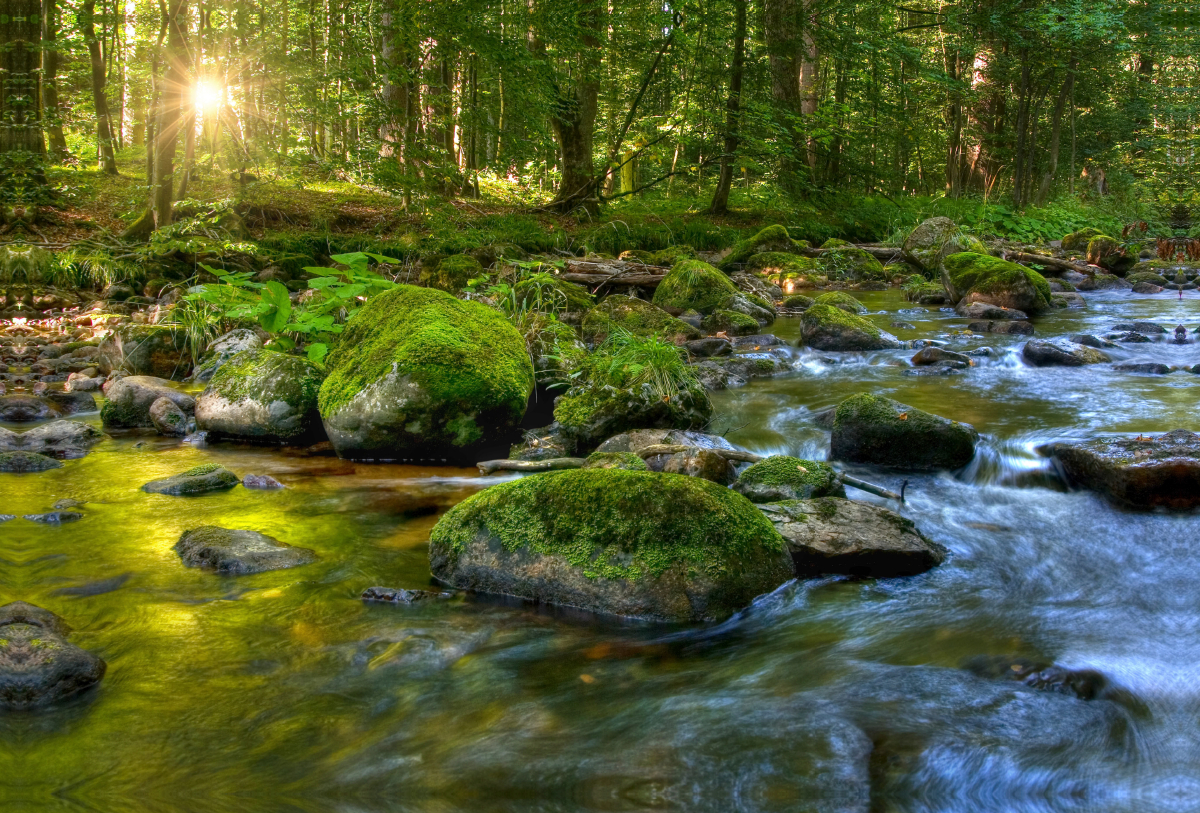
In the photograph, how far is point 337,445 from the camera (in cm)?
568

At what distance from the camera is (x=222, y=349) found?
26.1 feet

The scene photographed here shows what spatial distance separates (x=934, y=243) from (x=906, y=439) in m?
11.7

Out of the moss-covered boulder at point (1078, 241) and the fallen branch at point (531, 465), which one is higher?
the moss-covered boulder at point (1078, 241)

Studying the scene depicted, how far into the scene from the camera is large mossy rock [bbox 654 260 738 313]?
11031mm

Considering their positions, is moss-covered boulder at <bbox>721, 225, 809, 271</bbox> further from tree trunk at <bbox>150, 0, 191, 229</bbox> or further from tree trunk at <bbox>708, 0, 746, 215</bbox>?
tree trunk at <bbox>150, 0, 191, 229</bbox>

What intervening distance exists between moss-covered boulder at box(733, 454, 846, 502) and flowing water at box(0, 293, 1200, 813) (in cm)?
51

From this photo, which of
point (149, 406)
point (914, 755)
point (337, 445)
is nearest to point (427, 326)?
point (337, 445)

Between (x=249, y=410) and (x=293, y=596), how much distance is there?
2959 millimetres

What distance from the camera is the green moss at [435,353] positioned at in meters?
5.54

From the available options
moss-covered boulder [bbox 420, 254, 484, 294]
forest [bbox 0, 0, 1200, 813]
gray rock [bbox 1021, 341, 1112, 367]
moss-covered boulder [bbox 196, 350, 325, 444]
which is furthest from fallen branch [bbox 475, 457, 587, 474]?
moss-covered boulder [bbox 420, 254, 484, 294]

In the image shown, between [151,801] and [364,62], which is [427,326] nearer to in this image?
[151,801]

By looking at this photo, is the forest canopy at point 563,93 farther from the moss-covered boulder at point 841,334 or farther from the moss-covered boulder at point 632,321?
the moss-covered boulder at point 841,334


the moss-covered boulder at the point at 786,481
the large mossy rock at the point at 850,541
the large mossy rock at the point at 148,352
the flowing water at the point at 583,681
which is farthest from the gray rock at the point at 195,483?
the large mossy rock at the point at 148,352

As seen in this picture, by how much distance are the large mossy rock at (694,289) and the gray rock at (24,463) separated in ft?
24.6
